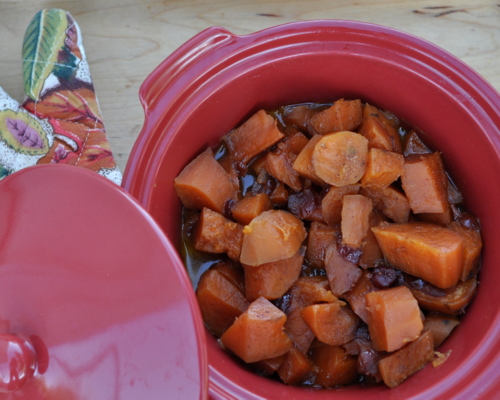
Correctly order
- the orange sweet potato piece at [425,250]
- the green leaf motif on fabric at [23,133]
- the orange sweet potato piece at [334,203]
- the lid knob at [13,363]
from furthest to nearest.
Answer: the green leaf motif on fabric at [23,133], the orange sweet potato piece at [334,203], the orange sweet potato piece at [425,250], the lid knob at [13,363]

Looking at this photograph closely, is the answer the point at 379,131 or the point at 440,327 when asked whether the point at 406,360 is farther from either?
the point at 379,131

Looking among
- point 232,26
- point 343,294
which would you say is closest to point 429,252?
point 343,294

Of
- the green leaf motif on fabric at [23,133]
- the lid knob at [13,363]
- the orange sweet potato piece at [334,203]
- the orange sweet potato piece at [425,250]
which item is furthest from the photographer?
the green leaf motif on fabric at [23,133]

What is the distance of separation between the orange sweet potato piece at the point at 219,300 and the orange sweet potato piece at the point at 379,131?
1.70 ft

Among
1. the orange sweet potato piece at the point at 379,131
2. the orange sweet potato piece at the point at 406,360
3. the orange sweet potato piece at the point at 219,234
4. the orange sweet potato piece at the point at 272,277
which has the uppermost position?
the orange sweet potato piece at the point at 379,131

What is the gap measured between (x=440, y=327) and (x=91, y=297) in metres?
0.85

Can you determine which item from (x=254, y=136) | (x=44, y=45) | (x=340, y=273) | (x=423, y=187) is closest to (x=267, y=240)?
(x=340, y=273)

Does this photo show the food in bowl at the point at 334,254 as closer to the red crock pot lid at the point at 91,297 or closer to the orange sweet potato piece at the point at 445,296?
the orange sweet potato piece at the point at 445,296

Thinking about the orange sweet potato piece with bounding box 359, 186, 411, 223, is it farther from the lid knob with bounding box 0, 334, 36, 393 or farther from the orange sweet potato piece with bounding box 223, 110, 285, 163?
the lid knob with bounding box 0, 334, 36, 393

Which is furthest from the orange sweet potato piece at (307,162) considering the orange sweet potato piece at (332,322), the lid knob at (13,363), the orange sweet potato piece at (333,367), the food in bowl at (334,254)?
the lid knob at (13,363)

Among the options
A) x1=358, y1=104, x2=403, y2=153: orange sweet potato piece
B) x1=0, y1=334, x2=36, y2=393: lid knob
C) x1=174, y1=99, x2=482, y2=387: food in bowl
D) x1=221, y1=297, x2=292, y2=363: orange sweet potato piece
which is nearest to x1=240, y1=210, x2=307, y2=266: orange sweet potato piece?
x1=174, y1=99, x2=482, y2=387: food in bowl

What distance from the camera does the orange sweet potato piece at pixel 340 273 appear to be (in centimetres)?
132

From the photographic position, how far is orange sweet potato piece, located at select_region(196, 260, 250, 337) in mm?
1323

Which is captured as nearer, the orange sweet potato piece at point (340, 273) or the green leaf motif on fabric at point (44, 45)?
the orange sweet potato piece at point (340, 273)
